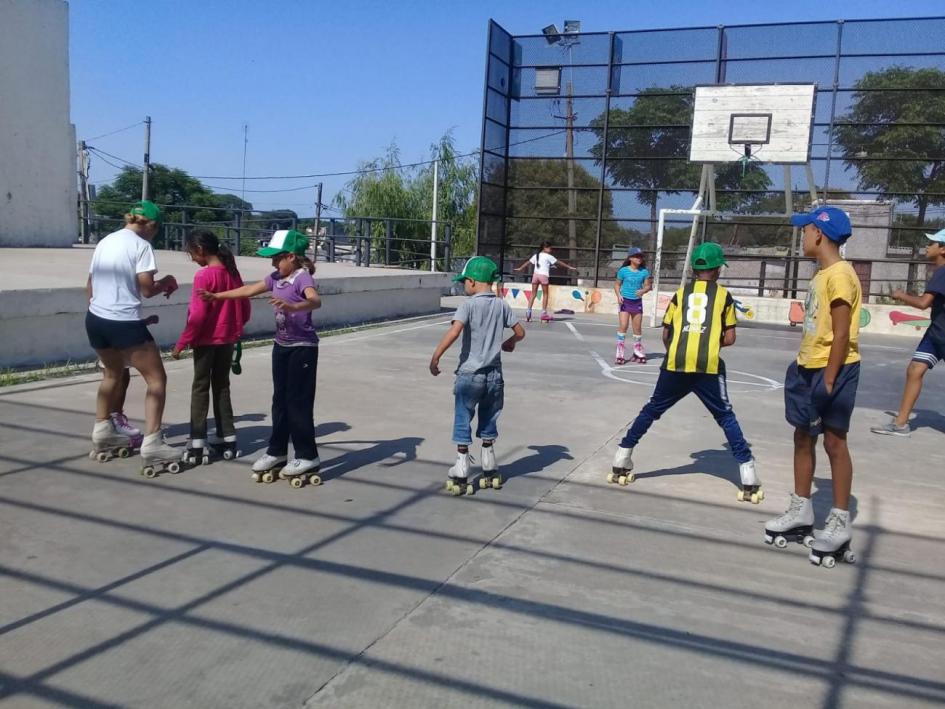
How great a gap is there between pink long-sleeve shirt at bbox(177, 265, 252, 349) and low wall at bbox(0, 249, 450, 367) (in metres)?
3.82

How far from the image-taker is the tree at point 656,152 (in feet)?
65.5

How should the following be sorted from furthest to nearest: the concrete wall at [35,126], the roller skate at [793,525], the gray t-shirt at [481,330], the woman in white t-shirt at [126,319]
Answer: the concrete wall at [35,126] → the woman in white t-shirt at [126,319] → the gray t-shirt at [481,330] → the roller skate at [793,525]

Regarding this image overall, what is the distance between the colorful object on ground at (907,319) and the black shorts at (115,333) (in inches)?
654

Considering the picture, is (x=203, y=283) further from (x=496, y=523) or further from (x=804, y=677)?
(x=804, y=677)

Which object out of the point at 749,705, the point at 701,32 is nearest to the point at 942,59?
the point at 701,32

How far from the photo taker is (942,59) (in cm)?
1791

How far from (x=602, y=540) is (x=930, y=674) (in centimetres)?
181

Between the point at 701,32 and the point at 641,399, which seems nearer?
the point at 641,399

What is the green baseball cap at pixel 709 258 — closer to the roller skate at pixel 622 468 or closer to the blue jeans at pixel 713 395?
the blue jeans at pixel 713 395

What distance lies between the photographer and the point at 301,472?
18.5 feet

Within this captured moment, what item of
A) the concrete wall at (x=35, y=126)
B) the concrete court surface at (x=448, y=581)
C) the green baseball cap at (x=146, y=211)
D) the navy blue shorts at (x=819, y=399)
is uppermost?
the concrete wall at (x=35, y=126)

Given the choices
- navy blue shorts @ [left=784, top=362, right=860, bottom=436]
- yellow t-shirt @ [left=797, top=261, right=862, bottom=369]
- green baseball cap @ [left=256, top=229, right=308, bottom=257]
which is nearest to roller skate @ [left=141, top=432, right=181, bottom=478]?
green baseball cap @ [left=256, top=229, right=308, bottom=257]

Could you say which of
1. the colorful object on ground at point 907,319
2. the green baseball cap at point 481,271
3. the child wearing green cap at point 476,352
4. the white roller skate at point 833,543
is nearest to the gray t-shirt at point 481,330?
the child wearing green cap at point 476,352

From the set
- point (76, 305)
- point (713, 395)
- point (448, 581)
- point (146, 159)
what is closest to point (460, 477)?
point (448, 581)
